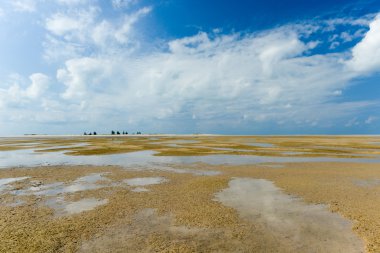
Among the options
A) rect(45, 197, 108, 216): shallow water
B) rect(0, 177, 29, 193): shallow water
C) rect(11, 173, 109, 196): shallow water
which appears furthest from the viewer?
rect(0, 177, 29, 193): shallow water

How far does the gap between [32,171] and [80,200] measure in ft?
39.4

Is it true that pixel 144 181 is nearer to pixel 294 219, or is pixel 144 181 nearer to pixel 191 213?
pixel 191 213

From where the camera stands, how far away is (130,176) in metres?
19.2

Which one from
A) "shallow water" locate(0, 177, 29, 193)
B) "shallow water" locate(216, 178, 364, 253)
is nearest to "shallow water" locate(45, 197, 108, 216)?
"shallow water" locate(0, 177, 29, 193)

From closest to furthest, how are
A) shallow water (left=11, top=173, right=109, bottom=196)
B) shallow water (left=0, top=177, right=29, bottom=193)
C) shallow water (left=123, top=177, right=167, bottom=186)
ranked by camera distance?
shallow water (left=11, top=173, right=109, bottom=196) → shallow water (left=0, top=177, right=29, bottom=193) → shallow water (left=123, top=177, right=167, bottom=186)

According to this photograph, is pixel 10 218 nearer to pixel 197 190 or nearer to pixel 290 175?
pixel 197 190

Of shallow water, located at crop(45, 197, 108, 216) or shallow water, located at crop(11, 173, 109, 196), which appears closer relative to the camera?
shallow water, located at crop(45, 197, 108, 216)

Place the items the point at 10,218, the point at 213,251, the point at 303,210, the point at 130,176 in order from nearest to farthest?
the point at 213,251
the point at 10,218
the point at 303,210
the point at 130,176

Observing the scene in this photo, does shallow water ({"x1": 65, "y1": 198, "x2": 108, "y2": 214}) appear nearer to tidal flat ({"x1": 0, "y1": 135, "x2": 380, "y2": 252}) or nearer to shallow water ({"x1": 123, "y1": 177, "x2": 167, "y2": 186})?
tidal flat ({"x1": 0, "y1": 135, "x2": 380, "y2": 252})

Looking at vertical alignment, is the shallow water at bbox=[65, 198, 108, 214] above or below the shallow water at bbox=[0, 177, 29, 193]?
below

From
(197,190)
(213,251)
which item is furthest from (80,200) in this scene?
(213,251)

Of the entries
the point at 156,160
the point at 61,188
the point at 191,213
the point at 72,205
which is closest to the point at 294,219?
the point at 191,213

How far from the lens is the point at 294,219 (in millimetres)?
9984

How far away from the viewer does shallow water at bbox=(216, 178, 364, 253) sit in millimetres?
7930
